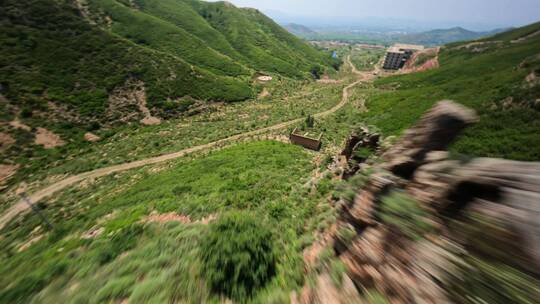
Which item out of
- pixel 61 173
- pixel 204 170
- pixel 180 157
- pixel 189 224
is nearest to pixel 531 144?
pixel 189 224

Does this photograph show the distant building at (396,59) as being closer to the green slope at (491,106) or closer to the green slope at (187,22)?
the green slope at (491,106)

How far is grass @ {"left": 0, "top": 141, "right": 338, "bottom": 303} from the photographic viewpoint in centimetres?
745

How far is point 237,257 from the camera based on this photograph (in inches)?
305

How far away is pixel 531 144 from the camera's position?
714 inches

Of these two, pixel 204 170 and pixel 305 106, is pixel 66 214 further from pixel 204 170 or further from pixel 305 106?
pixel 305 106

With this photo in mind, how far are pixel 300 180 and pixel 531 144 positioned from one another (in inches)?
781

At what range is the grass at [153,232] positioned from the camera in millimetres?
7449

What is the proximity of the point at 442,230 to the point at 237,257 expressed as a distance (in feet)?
21.0

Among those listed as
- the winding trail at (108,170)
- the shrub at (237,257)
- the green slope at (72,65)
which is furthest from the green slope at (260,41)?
the shrub at (237,257)

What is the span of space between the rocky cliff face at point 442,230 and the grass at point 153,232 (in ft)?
9.99

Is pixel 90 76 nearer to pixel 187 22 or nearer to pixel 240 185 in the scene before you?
pixel 240 185

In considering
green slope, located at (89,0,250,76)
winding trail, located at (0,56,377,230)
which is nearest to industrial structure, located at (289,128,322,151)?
winding trail, located at (0,56,377,230)

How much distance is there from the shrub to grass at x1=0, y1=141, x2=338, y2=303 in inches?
14.5

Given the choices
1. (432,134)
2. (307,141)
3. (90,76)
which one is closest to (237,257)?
(432,134)
